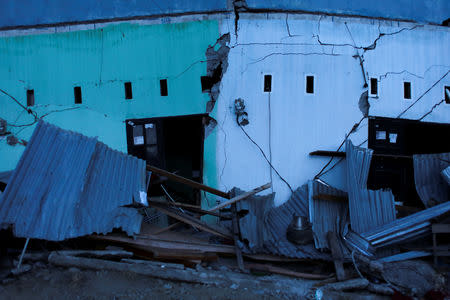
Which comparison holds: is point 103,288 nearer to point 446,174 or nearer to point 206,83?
point 206,83

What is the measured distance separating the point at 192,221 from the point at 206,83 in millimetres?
3106

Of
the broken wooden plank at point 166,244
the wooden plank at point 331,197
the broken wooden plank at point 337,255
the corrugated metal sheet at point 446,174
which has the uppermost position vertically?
the corrugated metal sheet at point 446,174

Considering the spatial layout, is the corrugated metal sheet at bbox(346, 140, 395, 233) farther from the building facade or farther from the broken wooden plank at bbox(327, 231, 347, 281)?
the building facade

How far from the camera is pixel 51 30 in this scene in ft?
27.5

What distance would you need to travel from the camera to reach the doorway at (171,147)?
824cm

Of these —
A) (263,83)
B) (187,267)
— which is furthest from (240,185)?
(187,267)

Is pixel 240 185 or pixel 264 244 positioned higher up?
pixel 240 185

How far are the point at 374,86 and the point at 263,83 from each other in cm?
244

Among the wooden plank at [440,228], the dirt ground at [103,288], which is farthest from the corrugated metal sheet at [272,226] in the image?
the wooden plank at [440,228]

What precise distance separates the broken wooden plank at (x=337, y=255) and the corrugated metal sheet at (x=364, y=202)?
0.42 metres

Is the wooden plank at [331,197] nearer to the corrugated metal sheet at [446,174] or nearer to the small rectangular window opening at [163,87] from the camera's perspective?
the corrugated metal sheet at [446,174]

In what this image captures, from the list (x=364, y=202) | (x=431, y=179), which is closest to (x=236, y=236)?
Answer: (x=364, y=202)

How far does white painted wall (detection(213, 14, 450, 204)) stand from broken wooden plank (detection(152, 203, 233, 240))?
1628 mm

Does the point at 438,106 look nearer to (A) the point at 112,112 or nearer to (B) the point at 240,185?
(B) the point at 240,185
